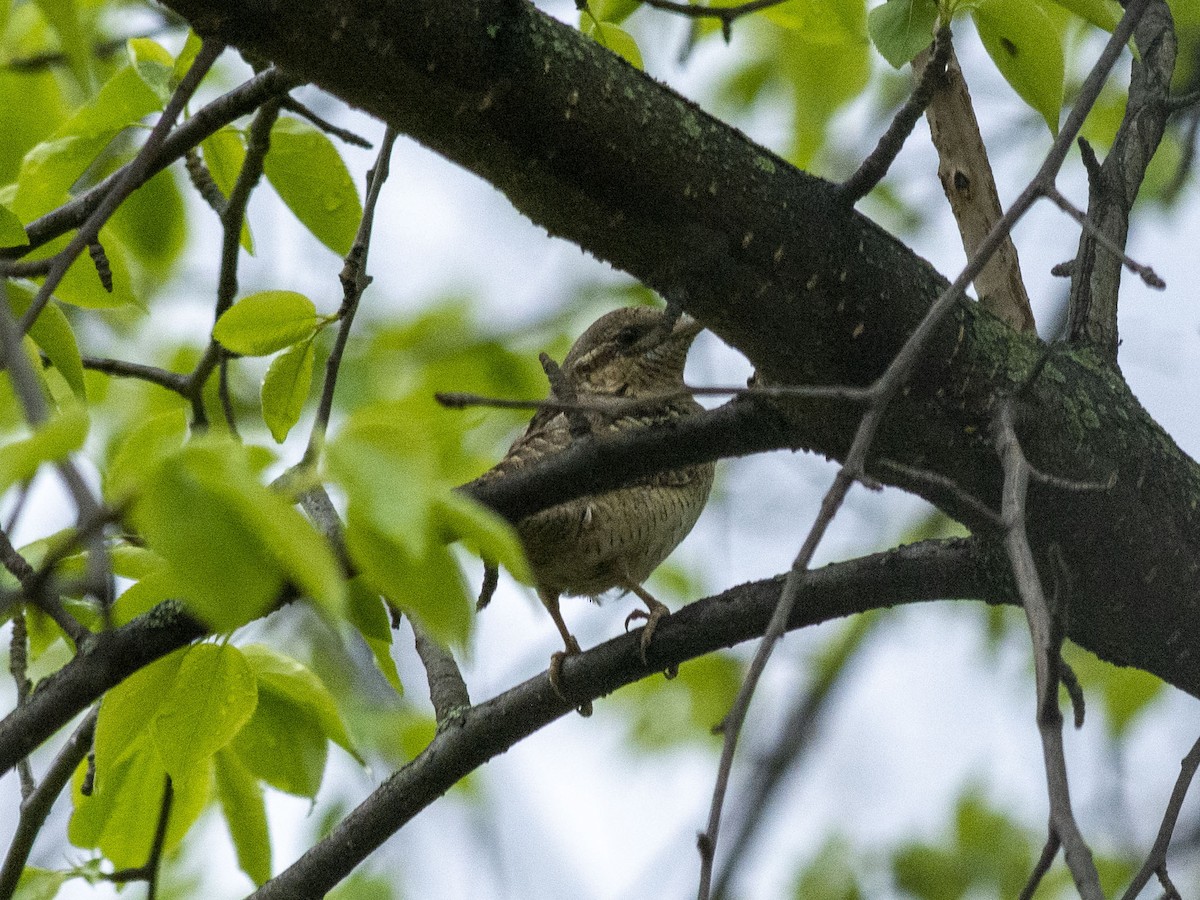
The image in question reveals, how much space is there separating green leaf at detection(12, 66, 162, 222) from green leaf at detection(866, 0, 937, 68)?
4.74 ft

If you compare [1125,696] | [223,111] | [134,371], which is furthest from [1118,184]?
[134,371]

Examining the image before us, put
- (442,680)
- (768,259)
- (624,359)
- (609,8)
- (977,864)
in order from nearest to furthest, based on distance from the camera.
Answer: (768,259)
(609,8)
(442,680)
(977,864)
(624,359)

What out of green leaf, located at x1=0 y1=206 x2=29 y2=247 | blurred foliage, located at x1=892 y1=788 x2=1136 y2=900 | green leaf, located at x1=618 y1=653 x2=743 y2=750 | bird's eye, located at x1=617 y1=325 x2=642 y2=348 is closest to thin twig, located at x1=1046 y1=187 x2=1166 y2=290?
green leaf, located at x1=0 y1=206 x2=29 y2=247

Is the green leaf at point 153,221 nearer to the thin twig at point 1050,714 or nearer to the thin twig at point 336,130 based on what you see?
the thin twig at point 336,130

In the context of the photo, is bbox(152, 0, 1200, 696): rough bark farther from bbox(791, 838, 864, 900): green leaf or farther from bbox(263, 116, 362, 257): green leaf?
bbox(791, 838, 864, 900): green leaf

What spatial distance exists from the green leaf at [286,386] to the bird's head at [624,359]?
2.02m

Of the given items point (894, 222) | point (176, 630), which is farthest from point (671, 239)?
point (894, 222)

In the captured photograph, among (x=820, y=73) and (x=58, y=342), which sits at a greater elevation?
(x=820, y=73)

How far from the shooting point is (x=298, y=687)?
2551 mm

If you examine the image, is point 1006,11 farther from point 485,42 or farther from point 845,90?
point 845,90

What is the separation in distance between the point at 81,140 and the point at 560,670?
145 cm

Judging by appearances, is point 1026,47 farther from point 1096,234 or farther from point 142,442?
point 142,442

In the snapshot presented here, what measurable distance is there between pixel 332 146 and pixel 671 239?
112 centimetres

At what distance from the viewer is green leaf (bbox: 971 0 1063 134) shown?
2004 mm
